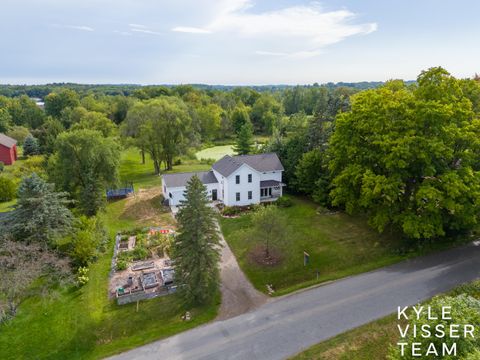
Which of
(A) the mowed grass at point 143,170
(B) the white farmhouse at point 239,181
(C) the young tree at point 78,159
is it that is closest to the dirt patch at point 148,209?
(B) the white farmhouse at point 239,181

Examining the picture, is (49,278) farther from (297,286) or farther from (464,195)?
(464,195)

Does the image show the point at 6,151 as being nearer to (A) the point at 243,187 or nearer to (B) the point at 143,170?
(B) the point at 143,170

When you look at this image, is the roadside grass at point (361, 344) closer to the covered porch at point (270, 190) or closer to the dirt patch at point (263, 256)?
the dirt patch at point (263, 256)

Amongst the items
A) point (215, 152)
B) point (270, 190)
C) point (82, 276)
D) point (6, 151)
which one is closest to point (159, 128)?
point (270, 190)

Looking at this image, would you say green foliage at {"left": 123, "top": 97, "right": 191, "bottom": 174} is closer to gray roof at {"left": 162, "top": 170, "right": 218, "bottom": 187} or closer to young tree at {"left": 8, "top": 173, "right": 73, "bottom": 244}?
gray roof at {"left": 162, "top": 170, "right": 218, "bottom": 187}

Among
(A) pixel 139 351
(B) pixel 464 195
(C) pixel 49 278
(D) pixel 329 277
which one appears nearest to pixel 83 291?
(C) pixel 49 278

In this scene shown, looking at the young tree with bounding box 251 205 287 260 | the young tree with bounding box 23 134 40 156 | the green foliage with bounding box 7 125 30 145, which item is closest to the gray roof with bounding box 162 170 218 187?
the young tree with bounding box 251 205 287 260

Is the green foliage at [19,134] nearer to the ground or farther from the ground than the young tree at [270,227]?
farther from the ground
